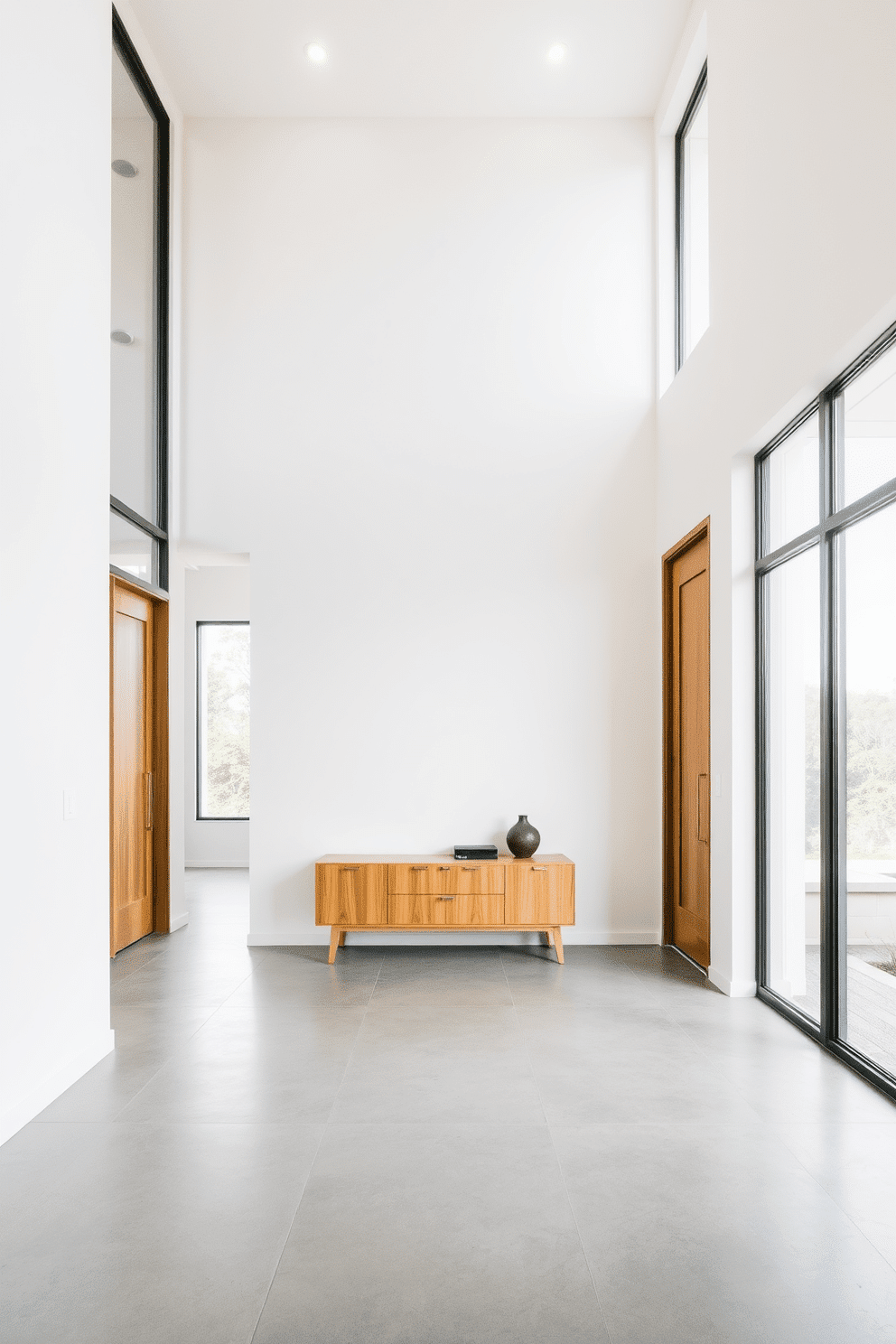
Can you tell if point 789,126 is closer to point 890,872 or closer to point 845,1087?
point 890,872

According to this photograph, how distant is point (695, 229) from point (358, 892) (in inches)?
173

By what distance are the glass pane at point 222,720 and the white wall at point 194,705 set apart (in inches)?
3.9

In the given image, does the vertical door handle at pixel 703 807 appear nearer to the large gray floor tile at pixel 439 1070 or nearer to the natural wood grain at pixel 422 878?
the natural wood grain at pixel 422 878

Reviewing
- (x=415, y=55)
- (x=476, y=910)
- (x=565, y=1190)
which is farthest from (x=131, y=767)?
(x=415, y=55)

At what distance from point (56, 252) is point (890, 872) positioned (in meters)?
3.69

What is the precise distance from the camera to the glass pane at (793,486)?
12.4 feet

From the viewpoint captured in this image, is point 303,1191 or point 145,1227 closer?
point 145,1227

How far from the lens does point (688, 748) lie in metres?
5.31

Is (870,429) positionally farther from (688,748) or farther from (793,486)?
(688,748)

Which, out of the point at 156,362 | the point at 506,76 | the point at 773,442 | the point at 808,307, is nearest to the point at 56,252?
the point at 156,362

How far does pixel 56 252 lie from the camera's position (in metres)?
3.46

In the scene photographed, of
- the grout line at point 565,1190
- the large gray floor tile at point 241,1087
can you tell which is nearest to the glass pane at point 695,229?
the grout line at point 565,1190

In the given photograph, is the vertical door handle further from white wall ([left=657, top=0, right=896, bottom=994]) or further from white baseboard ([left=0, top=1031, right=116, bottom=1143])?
white baseboard ([left=0, top=1031, right=116, bottom=1143])

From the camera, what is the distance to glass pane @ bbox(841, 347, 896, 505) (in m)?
3.07
